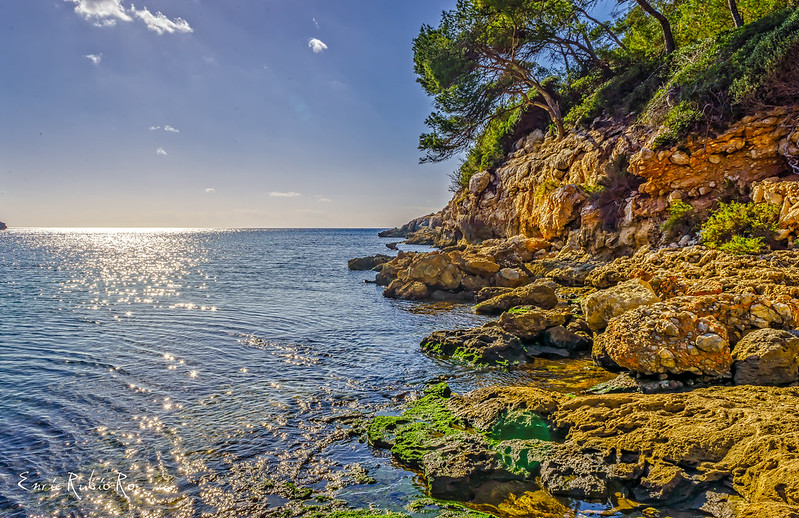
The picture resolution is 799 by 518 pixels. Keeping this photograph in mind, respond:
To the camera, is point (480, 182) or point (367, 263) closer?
point (480, 182)

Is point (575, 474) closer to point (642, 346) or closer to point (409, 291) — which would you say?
point (642, 346)

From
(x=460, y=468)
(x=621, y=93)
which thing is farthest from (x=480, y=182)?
(x=460, y=468)

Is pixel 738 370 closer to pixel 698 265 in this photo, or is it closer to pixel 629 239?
pixel 698 265

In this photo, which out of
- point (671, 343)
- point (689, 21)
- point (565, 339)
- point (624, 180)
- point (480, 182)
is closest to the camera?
point (671, 343)

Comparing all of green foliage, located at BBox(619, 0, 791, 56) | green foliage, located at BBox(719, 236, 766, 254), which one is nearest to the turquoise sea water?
green foliage, located at BBox(719, 236, 766, 254)

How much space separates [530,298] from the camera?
15.1 m

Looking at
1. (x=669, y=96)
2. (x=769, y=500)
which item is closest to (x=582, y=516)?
(x=769, y=500)

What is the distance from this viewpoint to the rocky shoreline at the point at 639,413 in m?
4.48

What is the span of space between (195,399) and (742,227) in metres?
16.8

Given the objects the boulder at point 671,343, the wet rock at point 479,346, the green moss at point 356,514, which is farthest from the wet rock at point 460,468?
the wet rock at point 479,346

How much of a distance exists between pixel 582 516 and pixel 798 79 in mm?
17814

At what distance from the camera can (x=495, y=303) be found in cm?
1656

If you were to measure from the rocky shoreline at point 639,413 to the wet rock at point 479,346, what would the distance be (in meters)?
0.04

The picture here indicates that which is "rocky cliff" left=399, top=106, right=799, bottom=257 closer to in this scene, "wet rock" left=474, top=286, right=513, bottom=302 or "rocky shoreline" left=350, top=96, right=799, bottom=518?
"rocky shoreline" left=350, top=96, right=799, bottom=518
